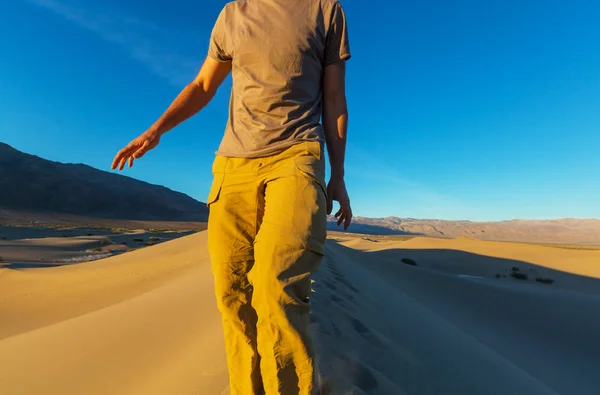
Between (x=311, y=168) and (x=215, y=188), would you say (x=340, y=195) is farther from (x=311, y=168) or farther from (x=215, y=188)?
(x=215, y=188)

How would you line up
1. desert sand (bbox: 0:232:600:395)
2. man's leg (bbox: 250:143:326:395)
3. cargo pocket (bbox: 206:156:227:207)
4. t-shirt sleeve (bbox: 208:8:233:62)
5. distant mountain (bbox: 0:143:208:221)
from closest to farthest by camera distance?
man's leg (bbox: 250:143:326:395) < cargo pocket (bbox: 206:156:227:207) < t-shirt sleeve (bbox: 208:8:233:62) < desert sand (bbox: 0:232:600:395) < distant mountain (bbox: 0:143:208:221)

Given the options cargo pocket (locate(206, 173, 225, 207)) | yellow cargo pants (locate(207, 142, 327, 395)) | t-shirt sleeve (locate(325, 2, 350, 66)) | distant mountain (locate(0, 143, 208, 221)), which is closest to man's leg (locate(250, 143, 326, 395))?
yellow cargo pants (locate(207, 142, 327, 395))

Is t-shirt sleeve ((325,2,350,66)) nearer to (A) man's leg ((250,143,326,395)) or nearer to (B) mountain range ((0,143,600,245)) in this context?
(A) man's leg ((250,143,326,395))

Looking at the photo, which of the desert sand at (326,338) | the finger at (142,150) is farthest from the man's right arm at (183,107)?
the desert sand at (326,338)

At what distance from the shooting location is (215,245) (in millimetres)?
1586

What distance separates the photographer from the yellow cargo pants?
127 cm

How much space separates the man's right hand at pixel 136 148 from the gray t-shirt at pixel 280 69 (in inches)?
17.3

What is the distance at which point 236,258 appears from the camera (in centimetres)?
A: 157

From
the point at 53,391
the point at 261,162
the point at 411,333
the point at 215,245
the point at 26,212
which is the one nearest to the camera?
the point at 261,162

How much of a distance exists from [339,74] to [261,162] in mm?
553

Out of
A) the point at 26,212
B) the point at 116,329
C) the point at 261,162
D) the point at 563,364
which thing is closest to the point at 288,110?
the point at 261,162

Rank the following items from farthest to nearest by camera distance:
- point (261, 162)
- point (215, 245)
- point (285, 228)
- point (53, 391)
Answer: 1. point (53, 391)
2. point (215, 245)
3. point (261, 162)
4. point (285, 228)

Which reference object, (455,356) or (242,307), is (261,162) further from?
(455,356)

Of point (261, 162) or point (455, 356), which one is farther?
point (455, 356)
